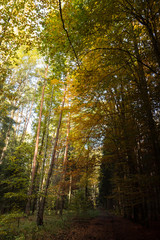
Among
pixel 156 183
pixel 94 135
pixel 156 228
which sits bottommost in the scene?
pixel 156 228

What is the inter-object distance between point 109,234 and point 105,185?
14195 mm

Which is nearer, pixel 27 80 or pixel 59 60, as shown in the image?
pixel 59 60

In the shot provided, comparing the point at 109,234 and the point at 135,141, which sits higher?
the point at 135,141

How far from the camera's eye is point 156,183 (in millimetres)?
2176

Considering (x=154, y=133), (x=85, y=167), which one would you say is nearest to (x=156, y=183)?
(x=154, y=133)

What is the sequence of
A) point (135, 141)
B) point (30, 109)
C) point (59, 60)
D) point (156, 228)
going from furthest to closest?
point (30, 109) < point (59, 60) < point (135, 141) < point (156, 228)

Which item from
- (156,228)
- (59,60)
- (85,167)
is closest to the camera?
(156,228)

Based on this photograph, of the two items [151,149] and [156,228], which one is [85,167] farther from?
[156,228]

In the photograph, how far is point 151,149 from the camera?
2607mm

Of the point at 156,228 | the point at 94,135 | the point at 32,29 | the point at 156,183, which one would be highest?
the point at 32,29

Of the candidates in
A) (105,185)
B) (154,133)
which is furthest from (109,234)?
(105,185)

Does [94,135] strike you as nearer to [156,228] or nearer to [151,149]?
[151,149]

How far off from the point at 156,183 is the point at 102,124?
12.6ft

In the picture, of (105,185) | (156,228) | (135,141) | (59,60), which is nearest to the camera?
(156,228)
